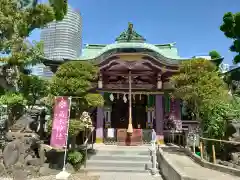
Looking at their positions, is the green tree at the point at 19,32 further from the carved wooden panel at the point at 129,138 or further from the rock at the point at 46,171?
the carved wooden panel at the point at 129,138

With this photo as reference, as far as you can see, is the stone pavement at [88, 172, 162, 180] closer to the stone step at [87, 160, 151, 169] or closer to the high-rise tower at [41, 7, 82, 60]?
the stone step at [87, 160, 151, 169]

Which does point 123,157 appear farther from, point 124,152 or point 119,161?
point 124,152

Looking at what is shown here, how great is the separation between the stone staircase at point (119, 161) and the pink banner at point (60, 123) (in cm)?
191

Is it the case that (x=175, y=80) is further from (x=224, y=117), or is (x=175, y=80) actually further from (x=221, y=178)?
(x=221, y=178)

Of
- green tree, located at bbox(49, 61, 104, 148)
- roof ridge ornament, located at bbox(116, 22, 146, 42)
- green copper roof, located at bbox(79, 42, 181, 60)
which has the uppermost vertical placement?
roof ridge ornament, located at bbox(116, 22, 146, 42)

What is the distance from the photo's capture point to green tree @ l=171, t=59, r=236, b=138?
927 centimetres

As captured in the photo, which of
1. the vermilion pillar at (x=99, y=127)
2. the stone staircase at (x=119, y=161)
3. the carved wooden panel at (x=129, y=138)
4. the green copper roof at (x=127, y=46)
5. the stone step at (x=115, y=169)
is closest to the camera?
the stone step at (x=115, y=169)

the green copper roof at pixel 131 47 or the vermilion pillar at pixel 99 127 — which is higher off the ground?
the green copper roof at pixel 131 47

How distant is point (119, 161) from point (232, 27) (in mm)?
20827

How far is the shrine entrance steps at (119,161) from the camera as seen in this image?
360 inches

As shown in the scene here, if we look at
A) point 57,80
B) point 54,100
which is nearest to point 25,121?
point 54,100

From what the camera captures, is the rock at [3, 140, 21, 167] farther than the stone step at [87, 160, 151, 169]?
No

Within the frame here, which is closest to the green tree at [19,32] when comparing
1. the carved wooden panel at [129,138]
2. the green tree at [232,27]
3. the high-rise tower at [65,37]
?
the carved wooden panel at [129,138]

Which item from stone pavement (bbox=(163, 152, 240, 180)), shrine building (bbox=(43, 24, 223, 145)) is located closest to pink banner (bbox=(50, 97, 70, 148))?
stone pavement (bbox=(163, 152, 240, 180))
